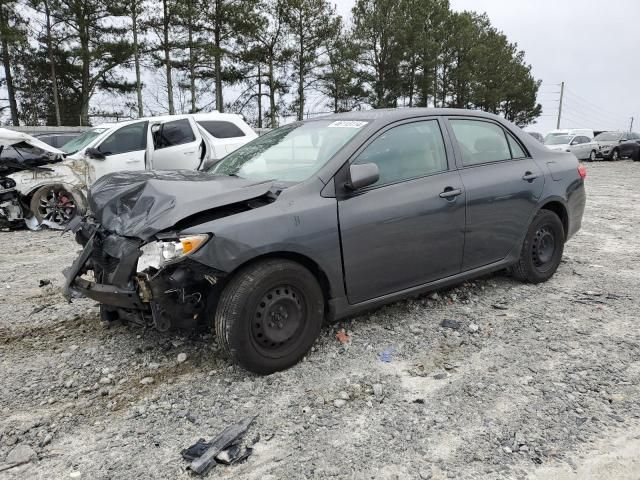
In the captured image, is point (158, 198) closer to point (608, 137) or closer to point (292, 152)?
point (292, 152)

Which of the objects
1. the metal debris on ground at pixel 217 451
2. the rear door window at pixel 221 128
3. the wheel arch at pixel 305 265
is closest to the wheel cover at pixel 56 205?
the rear door window at pixel 221 128

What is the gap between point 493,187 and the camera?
420cm

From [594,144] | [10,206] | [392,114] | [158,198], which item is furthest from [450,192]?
[594,144]

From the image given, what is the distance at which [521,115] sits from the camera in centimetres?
5819

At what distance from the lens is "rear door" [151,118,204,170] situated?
9094mm

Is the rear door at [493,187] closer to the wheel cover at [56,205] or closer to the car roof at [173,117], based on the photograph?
the car roof at [173,117]

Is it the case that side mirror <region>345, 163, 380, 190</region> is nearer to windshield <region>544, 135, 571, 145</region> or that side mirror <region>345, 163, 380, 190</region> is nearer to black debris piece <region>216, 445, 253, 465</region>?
black debris piece <region>216, 445, 253, 465</region>

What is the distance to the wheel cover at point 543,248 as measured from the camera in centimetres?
473

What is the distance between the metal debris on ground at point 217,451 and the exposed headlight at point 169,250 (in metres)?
0.97

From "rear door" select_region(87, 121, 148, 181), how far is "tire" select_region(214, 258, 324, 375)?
256 inches

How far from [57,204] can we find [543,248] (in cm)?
746

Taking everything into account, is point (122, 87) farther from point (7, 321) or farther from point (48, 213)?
point (7, 321)

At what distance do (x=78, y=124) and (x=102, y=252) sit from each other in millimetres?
30267

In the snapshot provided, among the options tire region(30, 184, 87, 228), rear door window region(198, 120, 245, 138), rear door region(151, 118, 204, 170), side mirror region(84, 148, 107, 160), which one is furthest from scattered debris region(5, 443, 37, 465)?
rear door window region(198, 120, 245, 138)
